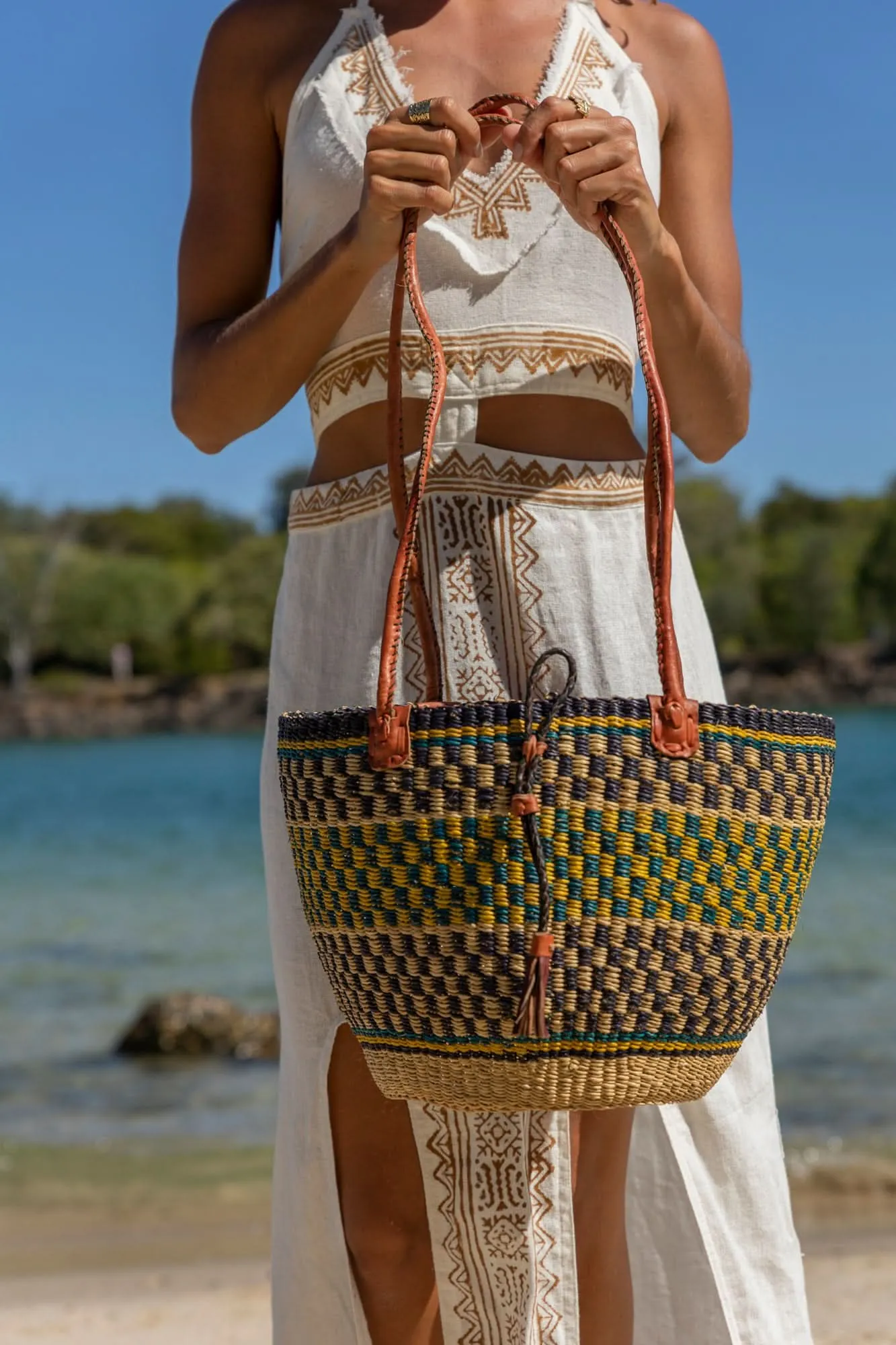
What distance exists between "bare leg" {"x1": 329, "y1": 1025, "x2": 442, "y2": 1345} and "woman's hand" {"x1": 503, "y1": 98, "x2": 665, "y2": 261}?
0.93 m

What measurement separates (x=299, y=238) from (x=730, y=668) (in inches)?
2374

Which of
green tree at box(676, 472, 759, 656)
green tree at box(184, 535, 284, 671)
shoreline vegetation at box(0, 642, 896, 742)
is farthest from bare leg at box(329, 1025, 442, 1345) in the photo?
green tree at box(184, 535, 284, 671)

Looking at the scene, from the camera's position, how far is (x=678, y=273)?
5.70 feet

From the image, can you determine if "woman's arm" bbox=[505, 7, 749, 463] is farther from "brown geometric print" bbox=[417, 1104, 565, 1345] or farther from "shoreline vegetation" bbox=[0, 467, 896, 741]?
"shoreline vegetation" bbox=[0, 467, 896, 741]

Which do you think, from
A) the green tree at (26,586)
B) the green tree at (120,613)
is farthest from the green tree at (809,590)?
the green tree at (26,586)

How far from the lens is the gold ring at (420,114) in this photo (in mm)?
1582

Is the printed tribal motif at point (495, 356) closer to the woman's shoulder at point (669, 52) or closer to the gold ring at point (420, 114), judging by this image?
the gold ring at point (420, 114)

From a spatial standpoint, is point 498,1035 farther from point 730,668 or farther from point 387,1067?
point 730,668

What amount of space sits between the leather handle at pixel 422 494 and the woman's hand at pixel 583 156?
3cm

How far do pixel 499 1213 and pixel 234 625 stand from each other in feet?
214

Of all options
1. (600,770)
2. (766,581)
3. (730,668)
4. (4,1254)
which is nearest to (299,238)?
(600,770)

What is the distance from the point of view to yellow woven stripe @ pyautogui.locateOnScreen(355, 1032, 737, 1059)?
143 cm

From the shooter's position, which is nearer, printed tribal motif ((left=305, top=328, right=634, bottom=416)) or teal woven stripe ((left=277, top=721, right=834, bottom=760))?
teal woven stripe ((left=277, top=721, right=834, bottom=760))

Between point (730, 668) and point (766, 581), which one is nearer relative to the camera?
point (730, 668)
